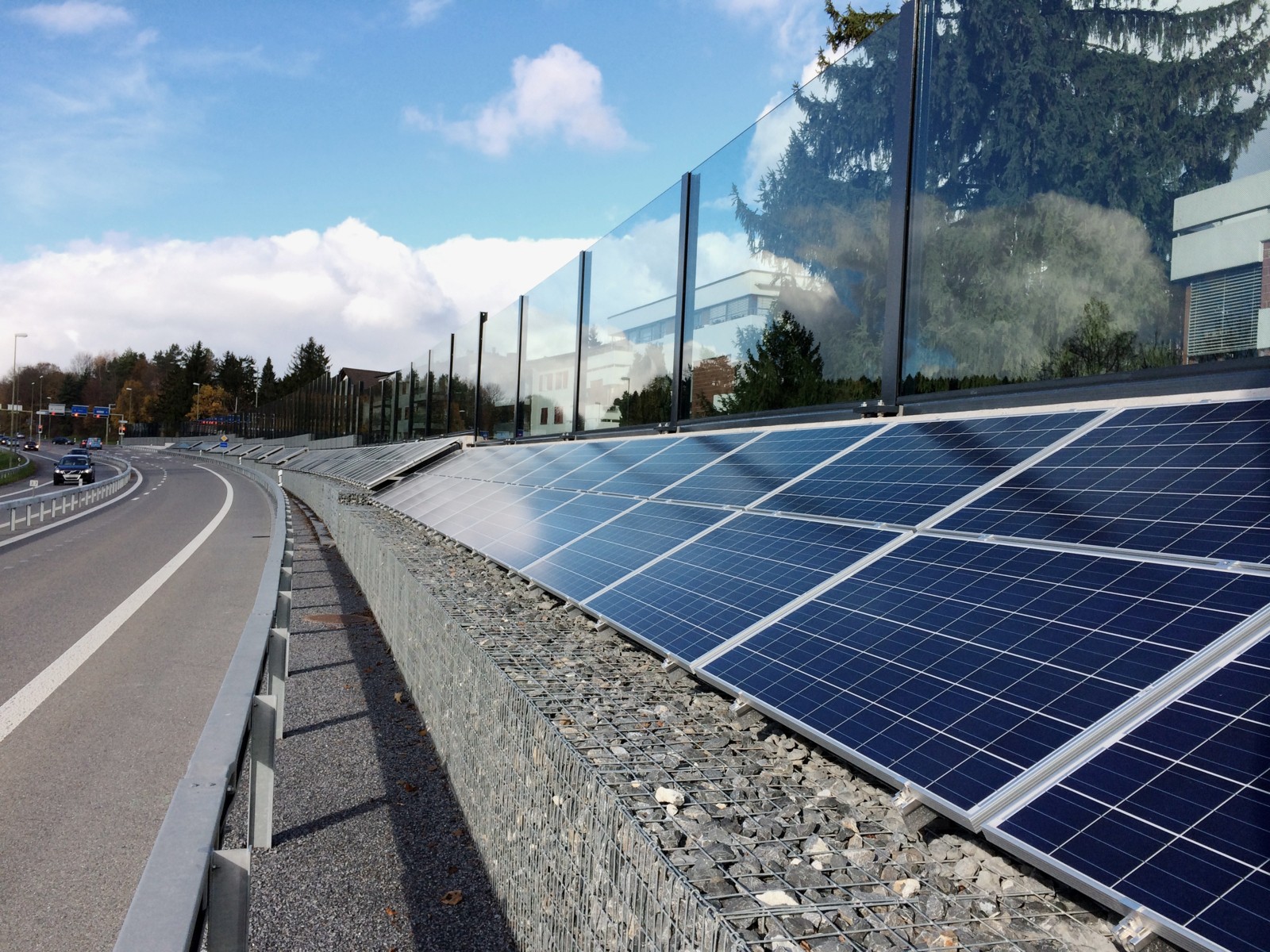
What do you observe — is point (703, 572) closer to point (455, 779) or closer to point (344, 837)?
point (455, 779)

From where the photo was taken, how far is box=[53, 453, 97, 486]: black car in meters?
54.1

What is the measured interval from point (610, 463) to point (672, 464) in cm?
186

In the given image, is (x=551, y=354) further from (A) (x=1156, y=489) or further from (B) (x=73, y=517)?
(B) (x=73, y=517)

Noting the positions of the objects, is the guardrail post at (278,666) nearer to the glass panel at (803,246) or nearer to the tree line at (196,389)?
the glass panel at (803,246)

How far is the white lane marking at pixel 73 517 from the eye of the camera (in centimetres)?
2439

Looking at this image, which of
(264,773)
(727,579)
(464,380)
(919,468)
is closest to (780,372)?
(919,468)

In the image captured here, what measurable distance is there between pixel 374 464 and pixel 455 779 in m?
22.4

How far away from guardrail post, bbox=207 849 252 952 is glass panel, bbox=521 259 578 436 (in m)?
14.1

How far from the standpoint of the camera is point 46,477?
60062mm

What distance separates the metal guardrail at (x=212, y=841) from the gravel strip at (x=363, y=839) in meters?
0.45

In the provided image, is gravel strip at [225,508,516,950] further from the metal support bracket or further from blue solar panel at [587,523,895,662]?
the metal support bracket

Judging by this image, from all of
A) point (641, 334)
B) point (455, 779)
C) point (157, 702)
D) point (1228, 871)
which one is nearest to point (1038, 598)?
point (1228, 871)

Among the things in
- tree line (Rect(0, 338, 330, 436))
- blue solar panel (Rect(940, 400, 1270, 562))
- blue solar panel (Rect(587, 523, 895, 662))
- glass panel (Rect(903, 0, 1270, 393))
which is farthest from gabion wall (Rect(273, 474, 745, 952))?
tree line (Rect(0, 338, 330, 436))

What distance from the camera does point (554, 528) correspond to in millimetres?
8398
